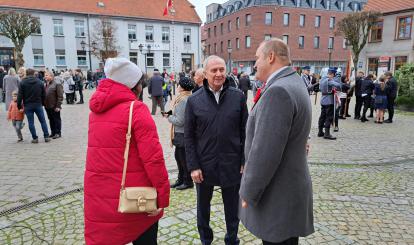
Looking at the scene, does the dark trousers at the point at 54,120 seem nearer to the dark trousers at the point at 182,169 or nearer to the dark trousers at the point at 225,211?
the dark trousers at the point at 182,169

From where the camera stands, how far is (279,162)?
1.94 metres

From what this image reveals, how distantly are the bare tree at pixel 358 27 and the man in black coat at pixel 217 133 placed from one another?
97.4ft

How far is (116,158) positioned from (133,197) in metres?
0.29

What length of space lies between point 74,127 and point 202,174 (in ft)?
28.6

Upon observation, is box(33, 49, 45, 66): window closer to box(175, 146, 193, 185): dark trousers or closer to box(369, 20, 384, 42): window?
box(369, 20, 384, 42): window

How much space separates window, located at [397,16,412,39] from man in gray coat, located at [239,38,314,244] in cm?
2999

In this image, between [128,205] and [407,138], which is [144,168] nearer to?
[128,205]

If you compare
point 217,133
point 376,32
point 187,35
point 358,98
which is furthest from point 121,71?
point 187,35

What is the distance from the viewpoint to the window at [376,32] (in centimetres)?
2891

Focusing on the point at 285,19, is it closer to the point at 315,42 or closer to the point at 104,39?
the point at 315,42

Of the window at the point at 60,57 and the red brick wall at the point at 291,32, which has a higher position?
the red brick wall at the point at 291,32

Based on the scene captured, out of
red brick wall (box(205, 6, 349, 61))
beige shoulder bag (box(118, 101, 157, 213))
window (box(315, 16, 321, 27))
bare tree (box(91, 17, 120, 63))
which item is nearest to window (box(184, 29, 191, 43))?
red brick wall (box(205, 6, 349, 61))

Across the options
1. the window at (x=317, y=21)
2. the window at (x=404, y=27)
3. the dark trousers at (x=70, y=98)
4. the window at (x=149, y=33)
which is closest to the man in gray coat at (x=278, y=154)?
the dark trousers at (x=70, y=98)

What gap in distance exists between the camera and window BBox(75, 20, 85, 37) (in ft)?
126
